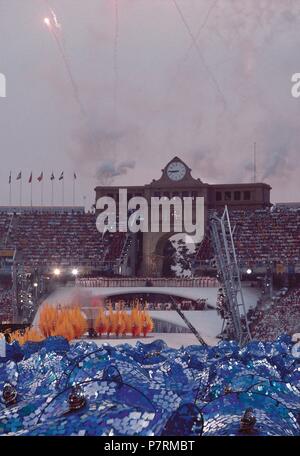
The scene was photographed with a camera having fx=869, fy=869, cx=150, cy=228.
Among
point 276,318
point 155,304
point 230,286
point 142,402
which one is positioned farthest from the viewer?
point 155,304

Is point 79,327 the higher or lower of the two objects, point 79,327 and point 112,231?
the lower

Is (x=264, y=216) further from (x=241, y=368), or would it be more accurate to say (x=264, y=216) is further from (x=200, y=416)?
(x=200, y=416)

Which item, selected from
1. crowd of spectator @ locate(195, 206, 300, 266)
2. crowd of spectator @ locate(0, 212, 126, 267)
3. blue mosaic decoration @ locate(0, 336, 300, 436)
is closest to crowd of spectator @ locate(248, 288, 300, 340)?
crowd of spectator @ locate(195, 206, 300, 266)

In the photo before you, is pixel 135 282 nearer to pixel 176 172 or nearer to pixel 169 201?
pixel 169 201

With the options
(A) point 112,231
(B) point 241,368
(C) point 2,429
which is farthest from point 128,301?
(C) point 2,429

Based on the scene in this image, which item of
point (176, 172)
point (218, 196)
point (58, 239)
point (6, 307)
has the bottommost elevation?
point (6, 307)

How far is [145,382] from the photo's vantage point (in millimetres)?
6109

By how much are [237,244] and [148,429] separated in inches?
1253
